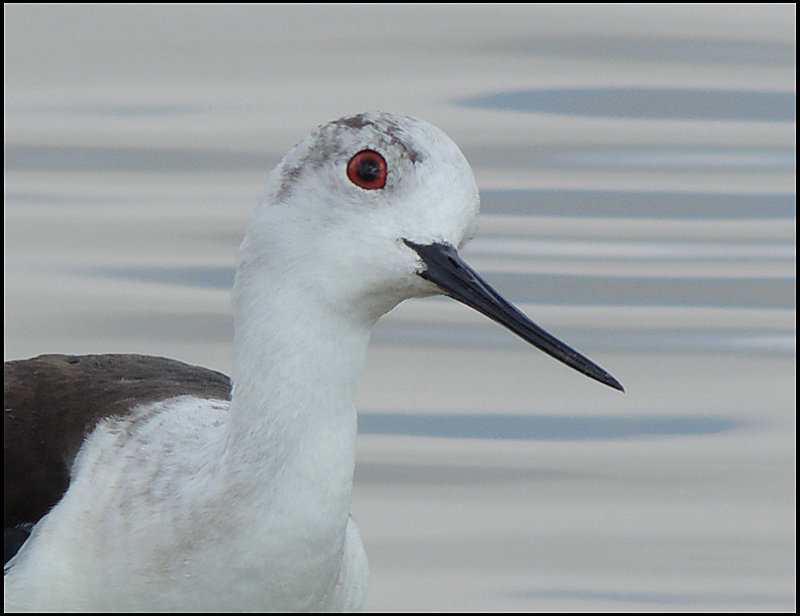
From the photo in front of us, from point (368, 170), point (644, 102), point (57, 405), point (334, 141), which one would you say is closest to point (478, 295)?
point (368, 170)

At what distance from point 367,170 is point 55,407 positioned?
1.40 meters

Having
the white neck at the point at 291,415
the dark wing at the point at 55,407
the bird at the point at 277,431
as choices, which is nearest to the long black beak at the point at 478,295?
the bird at the point at 277,431

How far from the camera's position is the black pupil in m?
5.06

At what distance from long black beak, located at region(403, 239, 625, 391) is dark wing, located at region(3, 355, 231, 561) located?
1.20 m

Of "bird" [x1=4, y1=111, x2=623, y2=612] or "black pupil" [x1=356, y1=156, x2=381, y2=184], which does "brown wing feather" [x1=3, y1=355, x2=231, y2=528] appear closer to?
"bird" [x1=4, y1=111, x2=623, y2=612]

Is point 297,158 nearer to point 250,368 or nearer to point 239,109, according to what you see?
point 250,368

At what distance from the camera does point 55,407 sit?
235 inches

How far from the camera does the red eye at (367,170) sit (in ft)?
16.6

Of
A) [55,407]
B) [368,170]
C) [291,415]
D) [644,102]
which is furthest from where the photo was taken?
[644,102]

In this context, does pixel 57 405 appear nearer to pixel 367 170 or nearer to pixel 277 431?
pixel 277 431

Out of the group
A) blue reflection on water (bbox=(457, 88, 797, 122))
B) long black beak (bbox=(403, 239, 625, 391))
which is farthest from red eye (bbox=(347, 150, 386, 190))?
blue reflection on water (bbox=(457, 88, 797, 122))

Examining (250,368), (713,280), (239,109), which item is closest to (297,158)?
(250,368)

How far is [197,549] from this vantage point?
17.7ft

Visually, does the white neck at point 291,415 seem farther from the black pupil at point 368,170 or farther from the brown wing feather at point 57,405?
the brown wing feather at point 57,405
